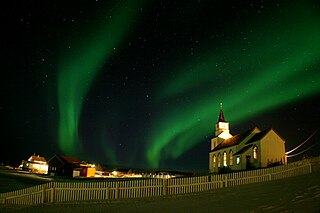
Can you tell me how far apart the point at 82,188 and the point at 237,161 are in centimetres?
Answer: 3480

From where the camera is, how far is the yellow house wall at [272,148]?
42.3 metres

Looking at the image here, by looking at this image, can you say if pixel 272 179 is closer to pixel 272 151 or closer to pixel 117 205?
pixel 117 205

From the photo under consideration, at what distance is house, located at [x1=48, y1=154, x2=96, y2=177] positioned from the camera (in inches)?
2487

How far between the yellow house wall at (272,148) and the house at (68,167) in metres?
38.6

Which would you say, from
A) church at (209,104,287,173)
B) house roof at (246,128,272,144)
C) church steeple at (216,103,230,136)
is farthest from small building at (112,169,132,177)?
house roof at (246,128,272,144)


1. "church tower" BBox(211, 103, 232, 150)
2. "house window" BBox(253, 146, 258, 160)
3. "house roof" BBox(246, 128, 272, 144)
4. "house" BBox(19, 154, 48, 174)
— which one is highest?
"church tower" BBox(211, 103, 232, 150)

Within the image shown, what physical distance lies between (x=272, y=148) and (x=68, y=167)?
44.2m

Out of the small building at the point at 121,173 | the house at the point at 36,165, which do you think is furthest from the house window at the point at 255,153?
the house at the point at 36,165

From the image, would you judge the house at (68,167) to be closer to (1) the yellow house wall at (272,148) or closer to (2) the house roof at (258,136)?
(2) the house roof at (258,136)

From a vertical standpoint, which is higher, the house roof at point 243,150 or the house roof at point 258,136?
the house roof at point 258,136

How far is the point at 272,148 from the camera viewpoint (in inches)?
1693

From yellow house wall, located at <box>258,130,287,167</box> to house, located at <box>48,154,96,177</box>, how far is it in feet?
127

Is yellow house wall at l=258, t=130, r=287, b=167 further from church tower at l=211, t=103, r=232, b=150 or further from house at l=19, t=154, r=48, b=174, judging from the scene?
house at l=19, t=154, r=48, b=174

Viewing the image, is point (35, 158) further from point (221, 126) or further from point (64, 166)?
point (221, 126)
